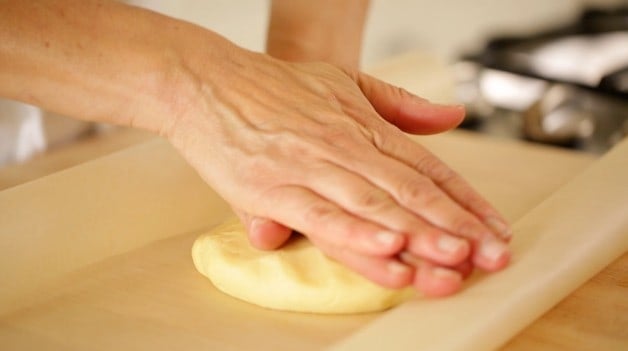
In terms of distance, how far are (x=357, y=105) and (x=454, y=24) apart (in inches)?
54.5

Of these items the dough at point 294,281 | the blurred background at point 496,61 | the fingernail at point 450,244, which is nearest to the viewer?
the fingernail at point 450,244

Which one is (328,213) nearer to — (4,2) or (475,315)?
(475,315)

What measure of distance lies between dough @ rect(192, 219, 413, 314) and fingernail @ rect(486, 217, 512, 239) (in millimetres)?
111

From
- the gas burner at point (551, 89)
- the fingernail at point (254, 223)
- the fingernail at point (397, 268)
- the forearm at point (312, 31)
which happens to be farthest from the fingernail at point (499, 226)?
the gas burner at point (551, 89)

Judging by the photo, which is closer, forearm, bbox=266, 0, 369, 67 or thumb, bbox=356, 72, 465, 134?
thumb, bbox=356, 72, 465, 134

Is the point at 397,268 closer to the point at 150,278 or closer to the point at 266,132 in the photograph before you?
the point at 266,132

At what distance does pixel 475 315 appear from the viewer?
2.48 ft

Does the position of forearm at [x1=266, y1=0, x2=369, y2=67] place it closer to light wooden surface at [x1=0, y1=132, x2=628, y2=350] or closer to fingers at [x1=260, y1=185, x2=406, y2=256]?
light wooden surface at [x1=0, y1=132, x2=628, y2=350]

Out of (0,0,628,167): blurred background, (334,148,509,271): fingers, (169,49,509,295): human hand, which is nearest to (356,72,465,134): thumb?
(169,49,509,295): human hand

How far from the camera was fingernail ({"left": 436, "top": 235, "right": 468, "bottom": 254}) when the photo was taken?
0.75 m

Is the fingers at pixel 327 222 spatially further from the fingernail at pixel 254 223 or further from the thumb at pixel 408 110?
the thumb at pixel 408 110

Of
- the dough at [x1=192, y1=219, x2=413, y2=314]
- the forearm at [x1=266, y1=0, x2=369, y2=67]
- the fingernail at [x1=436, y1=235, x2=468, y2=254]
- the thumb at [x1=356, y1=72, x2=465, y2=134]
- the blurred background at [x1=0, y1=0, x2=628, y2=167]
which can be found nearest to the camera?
the fingernail at [x1=436, y1=235, x2=468, y2=254]

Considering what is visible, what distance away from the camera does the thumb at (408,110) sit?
990 millimetres

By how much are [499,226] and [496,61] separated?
107 cm
